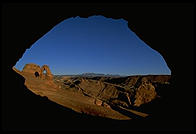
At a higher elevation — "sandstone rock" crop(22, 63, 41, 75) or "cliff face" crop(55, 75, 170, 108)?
"sandstone rock" crop(22, 63, 41, 75)

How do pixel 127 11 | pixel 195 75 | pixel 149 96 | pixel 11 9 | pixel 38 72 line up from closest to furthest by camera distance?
pixel 11 9 → pixel 195 75 → pixel 127 11 → pixel 149 96 → pixel 38 72

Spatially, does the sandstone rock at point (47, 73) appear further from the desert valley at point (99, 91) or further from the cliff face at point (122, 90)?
the cliff face at point (122, 90)

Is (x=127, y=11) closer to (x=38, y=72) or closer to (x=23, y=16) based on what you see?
(x=23, y=16)

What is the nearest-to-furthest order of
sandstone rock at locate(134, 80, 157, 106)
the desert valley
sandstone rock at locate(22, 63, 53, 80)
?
the desert valley
sandstone rock at locate(134, 80, 157, 106)
sandstone rock at locate(22, 63, 53, 80)

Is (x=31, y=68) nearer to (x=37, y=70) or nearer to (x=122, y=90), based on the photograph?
(x=37, y=70)

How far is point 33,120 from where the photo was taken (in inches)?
436

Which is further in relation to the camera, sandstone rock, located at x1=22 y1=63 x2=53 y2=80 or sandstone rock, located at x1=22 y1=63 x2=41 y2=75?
sandstone rock, located at x1=22 y1=63 x2=53 y2=80

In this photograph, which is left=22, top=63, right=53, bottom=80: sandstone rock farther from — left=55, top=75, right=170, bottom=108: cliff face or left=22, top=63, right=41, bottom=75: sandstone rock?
left=55, top=75, right=170, bottom=108: cliff face

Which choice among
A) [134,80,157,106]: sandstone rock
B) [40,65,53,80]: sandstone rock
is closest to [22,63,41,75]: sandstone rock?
[40,65,53,80]: sandstone rock

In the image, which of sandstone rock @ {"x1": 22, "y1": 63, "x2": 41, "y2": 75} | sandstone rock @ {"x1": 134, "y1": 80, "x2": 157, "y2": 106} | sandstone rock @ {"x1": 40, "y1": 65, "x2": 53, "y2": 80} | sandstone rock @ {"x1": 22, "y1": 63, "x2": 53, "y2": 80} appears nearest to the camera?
sandstone rock @ {"x1": 134, "y1": 80, "x2": 157, "y2": 106}

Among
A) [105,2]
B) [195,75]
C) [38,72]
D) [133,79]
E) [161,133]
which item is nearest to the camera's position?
[161,133]

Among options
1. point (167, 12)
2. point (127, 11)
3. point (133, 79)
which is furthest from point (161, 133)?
point (133, 79)

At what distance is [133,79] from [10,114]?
90.1 metres

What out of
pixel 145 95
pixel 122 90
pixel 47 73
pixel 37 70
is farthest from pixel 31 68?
pixel 145 95
